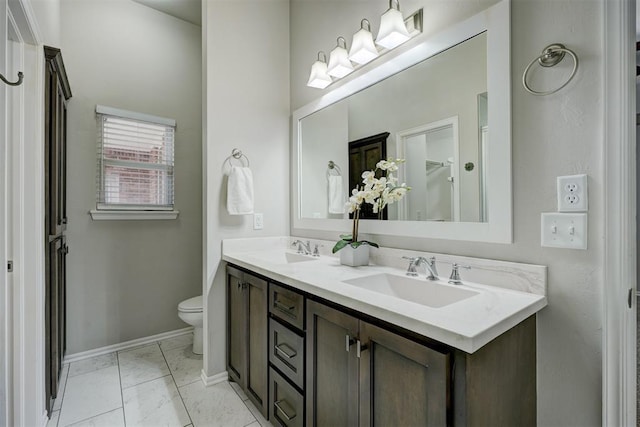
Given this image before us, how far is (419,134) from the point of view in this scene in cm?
149

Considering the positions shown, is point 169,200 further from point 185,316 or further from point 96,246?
point 185,316

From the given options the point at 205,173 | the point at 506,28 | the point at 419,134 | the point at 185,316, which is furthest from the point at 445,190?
the point at 185,316

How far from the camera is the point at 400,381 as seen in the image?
0.91 metres

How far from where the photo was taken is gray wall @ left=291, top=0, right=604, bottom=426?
3.19ft

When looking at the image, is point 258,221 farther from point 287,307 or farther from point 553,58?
point 553,58

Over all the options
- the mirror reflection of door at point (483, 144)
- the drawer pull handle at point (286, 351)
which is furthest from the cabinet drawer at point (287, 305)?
the mirror reflection of door at point (483, 144)

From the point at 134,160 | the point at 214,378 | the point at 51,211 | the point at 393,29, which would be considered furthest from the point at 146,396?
the point at 393,29

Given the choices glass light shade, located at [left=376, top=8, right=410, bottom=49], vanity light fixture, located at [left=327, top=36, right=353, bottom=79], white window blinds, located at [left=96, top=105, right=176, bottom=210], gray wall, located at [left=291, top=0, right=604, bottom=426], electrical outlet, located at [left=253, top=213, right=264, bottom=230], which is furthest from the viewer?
white window blinds, located at [left=96, top=105, right=176, bottom=210]

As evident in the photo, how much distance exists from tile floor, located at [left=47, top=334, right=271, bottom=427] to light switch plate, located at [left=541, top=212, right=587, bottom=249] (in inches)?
62.6

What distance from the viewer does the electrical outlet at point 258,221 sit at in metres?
2.22

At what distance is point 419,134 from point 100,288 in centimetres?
259

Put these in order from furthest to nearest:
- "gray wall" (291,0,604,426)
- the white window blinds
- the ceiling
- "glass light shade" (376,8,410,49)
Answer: the ceiling, the white window blinds, "glass light shade" (376,8,410,49), "gray wall" (291,0,604,426)

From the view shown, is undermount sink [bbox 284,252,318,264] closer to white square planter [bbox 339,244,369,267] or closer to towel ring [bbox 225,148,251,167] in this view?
white square planter [bbox 339,244,369,267]

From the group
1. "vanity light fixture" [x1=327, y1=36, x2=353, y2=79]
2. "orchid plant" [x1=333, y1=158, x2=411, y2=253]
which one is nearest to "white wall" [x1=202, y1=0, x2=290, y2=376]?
"vanity light fixture" [x1=327, y1=36, x2=353, y2=79]
